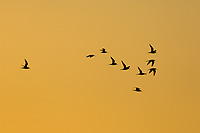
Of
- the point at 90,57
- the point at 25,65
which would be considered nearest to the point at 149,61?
the point at 90,57

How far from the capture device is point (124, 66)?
131875mm

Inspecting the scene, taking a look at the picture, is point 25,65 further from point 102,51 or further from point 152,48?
point 152,48

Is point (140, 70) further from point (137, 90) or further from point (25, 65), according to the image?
point (25, 65)

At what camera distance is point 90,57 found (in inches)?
5359

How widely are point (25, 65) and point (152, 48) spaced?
22.5 meters

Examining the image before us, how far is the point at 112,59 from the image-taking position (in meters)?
131

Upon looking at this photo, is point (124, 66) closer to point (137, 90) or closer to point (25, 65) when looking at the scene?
point (137, 90)

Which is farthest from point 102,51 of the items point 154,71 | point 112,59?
point 154,71

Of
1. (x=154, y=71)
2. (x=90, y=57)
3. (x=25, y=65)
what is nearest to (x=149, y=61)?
(x=154, y=71)

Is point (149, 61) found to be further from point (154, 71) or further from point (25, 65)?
point (25, 65)

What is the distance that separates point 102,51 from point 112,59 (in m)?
2.47

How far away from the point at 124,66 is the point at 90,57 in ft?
24.9

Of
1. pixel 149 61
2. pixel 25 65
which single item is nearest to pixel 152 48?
pixel 149 61

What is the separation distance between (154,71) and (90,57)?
11940mm
